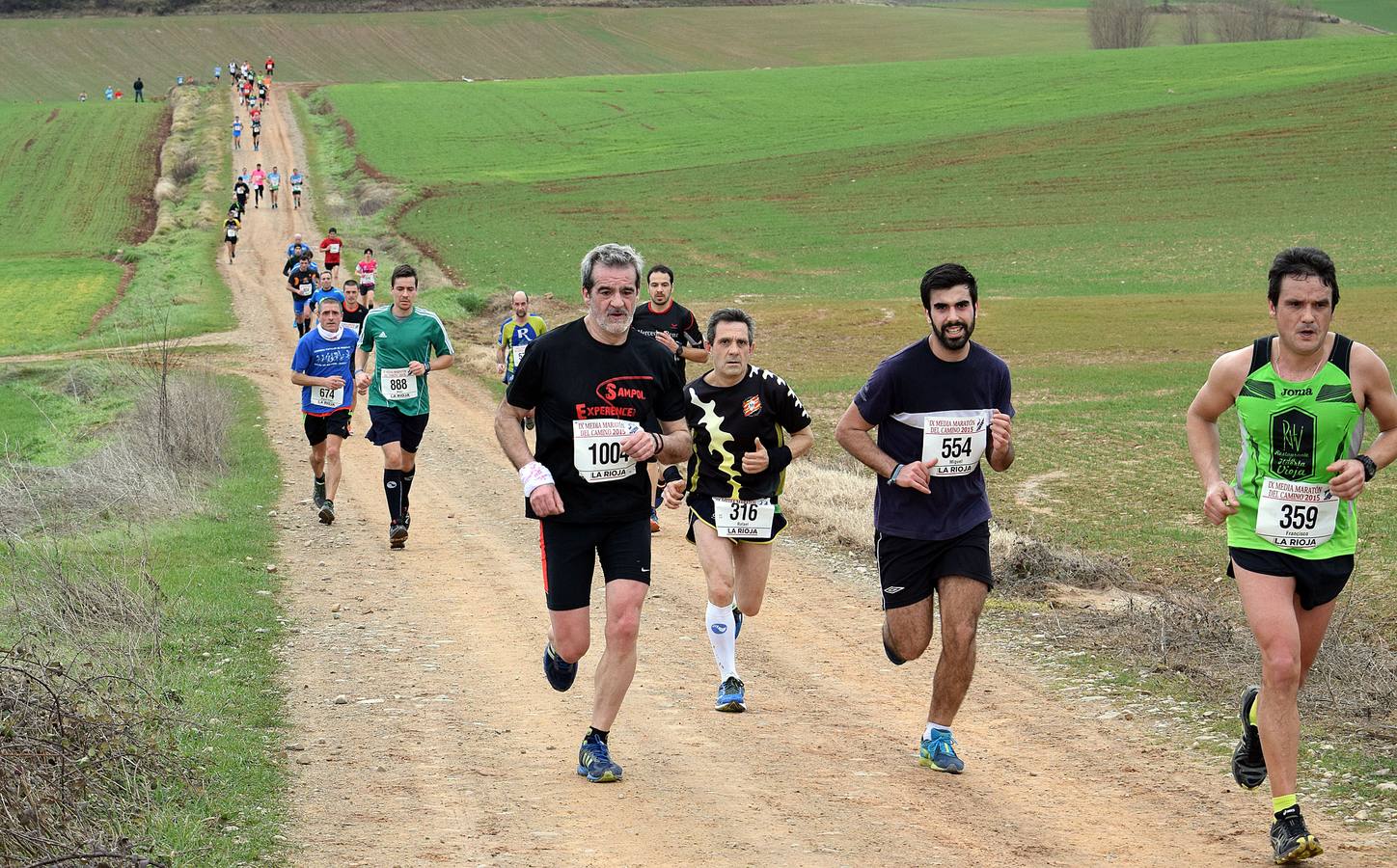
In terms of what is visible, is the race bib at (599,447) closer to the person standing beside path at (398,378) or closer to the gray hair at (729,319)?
the gray hair at (729,319)

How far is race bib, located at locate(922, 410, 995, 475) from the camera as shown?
699 cm

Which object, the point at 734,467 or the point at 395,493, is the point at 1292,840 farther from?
the point at 395,493

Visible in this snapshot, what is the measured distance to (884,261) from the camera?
46781mm

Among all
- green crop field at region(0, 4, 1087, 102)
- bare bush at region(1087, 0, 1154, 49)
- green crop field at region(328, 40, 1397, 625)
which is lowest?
green crop field at region(328, 40, 1397, 625)

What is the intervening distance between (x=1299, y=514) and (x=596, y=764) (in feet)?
10.6

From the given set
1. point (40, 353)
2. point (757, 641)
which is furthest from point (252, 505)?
point (40, 353)

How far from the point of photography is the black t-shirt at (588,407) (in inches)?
269

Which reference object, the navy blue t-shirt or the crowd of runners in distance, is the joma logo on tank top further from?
the navy blue t-shirt

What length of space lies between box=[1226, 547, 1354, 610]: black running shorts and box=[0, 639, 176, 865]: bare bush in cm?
433

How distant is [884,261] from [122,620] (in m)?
39.1

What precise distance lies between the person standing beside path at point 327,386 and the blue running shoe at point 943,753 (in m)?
8.56

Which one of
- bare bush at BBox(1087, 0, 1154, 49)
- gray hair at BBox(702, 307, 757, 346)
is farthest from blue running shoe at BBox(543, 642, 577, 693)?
bare bush at BBox(1087, 0, 1154, 49)

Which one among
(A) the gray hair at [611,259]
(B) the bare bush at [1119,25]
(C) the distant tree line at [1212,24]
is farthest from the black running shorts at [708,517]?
(B) the bare bush at [1119,25]

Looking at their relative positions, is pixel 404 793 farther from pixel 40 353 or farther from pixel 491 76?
pixel 491 76
